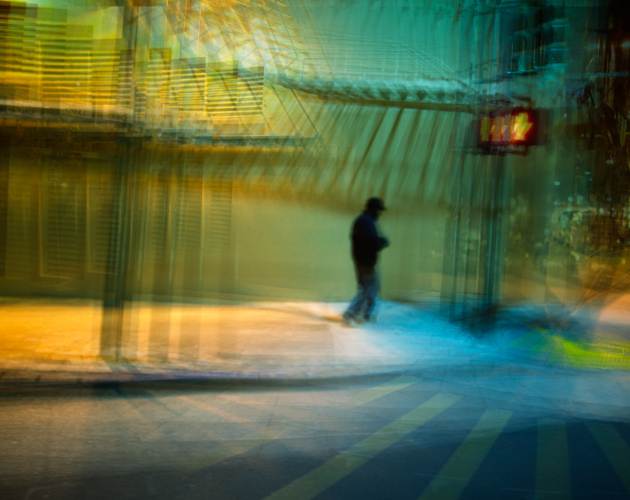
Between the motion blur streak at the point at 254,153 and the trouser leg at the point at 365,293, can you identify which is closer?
the trouser leg at the point at 365,293

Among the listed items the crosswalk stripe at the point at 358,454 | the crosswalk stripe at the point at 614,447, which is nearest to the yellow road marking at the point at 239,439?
the crosswalk stripe at the point at 358,454

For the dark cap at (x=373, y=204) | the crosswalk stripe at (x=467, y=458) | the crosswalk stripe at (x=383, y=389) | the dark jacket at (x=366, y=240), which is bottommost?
the crosswalk stripe at (x=383, y=389)

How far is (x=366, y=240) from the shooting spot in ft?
31.6

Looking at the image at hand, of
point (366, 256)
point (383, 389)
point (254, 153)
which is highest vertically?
point (254, 153)

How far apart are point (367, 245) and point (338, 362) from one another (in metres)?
2.54

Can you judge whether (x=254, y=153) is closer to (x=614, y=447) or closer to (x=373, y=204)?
(x=373, y=204)

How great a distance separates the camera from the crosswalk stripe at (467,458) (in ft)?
12.7

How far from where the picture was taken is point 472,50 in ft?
34.6

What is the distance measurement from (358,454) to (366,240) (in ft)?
17.7

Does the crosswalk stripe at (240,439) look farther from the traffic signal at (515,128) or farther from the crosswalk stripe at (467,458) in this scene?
the traffic signal at (515,128)

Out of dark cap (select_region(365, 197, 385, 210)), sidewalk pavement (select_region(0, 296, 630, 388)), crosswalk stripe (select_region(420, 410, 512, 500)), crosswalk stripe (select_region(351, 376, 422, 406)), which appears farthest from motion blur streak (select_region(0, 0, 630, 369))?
crosswalk stripe (select_region(420, 410, 512, 500))

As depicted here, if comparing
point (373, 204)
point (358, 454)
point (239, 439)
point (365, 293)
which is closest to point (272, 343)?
point (365, 293)

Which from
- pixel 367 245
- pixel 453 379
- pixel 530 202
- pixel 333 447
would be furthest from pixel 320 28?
pixel 333 447

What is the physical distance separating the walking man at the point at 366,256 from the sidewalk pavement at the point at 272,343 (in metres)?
0.34
